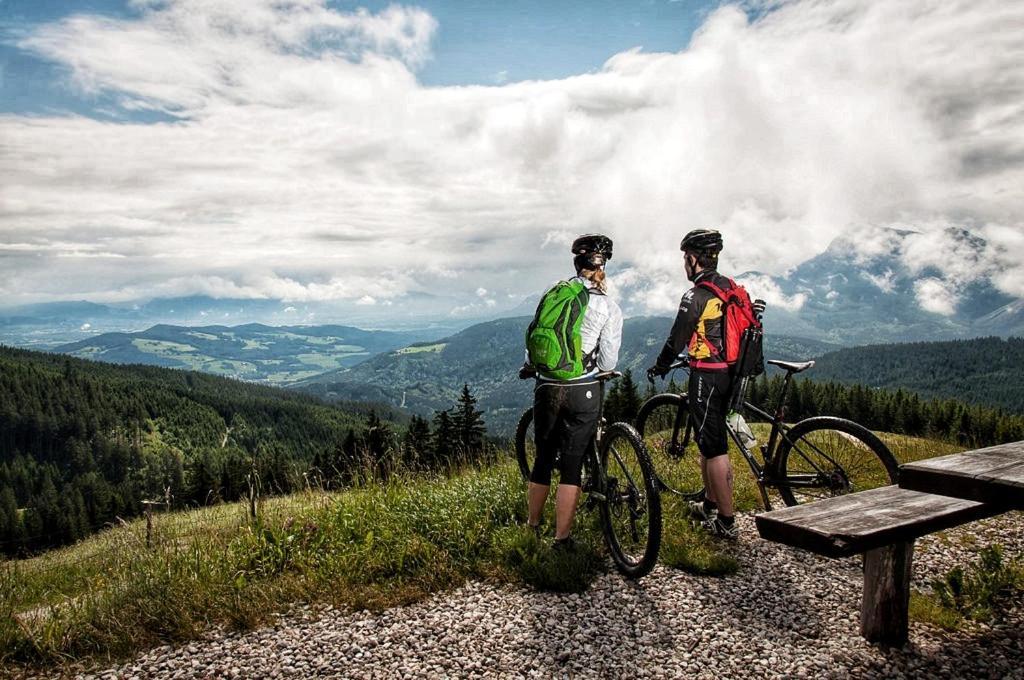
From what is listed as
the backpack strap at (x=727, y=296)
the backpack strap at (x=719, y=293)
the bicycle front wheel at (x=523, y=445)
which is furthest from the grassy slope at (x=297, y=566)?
the backpack strap at (x=719, y=293)

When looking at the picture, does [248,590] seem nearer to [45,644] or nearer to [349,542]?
[349,542]

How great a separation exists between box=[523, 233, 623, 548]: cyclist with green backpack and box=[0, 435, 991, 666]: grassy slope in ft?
2.87

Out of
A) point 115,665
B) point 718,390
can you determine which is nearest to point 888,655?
point 718,390

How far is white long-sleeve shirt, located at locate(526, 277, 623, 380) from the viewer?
20.3ft

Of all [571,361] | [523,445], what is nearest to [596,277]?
[571,361]

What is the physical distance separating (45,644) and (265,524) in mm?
2355

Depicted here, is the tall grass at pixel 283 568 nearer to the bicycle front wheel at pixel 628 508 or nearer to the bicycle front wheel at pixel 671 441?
the bicycle front wheel at pixel 628 508

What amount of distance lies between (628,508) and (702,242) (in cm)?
324

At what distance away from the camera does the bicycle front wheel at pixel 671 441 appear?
8227 millimetres

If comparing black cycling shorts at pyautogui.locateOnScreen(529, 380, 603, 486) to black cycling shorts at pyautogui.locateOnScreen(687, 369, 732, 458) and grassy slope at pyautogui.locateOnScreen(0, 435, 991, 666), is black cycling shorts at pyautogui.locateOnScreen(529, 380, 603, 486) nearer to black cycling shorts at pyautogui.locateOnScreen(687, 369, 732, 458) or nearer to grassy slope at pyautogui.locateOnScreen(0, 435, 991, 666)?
grassy slope at pyautogui.locateOnScreen(0, 435, 991, 666)

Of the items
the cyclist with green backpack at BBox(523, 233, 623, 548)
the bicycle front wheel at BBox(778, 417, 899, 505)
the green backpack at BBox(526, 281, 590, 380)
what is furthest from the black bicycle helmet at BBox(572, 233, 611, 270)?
the bicycle front wheel at BBox(778, 417, 899, 505)

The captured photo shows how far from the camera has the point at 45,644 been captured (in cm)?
498

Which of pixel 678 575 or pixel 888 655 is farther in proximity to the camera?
pixel 678 575

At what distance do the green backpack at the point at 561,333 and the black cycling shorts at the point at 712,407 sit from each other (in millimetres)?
1721
